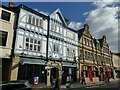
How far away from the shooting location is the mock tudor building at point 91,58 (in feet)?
115

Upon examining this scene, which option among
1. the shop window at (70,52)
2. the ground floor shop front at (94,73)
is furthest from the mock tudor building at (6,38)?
the ground floor shop front at (94,73)

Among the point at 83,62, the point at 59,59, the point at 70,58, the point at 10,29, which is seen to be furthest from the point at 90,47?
the point at 10,29

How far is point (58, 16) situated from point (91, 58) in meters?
13.9

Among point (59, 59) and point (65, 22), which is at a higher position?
point (65, 22)

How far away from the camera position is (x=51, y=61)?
26.4 metres

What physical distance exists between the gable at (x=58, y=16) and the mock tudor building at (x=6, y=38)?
25.7 ft

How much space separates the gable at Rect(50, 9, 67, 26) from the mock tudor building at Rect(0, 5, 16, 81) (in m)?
7.83

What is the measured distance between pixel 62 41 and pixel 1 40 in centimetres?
1169

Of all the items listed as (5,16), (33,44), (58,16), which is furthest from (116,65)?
(5,16)

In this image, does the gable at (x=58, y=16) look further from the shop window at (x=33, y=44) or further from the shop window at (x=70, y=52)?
the shop window at (x=33, y=44)

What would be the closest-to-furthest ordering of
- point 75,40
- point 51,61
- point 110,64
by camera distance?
point 51,61, point 75,40, point 110,64

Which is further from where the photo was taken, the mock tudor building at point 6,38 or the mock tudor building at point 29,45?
the mock tudor building at point 29,45

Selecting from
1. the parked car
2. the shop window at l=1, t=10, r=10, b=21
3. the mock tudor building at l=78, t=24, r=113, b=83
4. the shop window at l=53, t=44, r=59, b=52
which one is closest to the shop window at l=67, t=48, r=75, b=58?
the mock tudor building at l=78, t=24, r=113, b=83

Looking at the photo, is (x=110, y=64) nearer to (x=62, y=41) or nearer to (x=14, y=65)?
(x=62, y=41)
